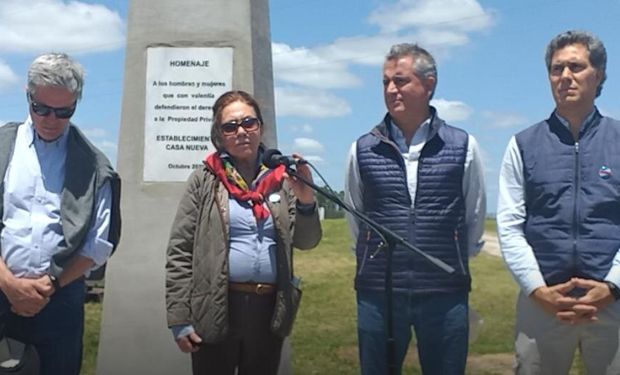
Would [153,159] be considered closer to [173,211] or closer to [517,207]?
[173,211]

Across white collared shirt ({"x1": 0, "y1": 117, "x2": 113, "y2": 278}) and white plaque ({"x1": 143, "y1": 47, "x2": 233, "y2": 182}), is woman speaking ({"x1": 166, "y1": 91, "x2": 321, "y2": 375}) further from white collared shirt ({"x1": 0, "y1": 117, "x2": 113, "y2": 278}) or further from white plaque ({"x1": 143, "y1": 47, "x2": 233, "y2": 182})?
white plaque ({"x1": 143, "y1": 47, "x2": 233, "y2": 182})

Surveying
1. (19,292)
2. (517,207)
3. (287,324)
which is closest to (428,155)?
(517,207)

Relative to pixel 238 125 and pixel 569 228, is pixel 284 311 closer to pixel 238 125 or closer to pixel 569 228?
pixel 238 125

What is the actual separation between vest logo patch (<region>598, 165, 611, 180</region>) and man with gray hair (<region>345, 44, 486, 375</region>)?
1.91 feet

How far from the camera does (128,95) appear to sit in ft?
17.4

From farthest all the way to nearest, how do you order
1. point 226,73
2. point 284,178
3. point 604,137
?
1. point 226,73
2. point 284,178
3. point 604,137

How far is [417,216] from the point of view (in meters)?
3.53

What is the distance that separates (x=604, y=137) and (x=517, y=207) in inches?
18.6

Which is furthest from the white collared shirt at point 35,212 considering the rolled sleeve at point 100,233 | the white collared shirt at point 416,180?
the white collared shirt at point 416,180

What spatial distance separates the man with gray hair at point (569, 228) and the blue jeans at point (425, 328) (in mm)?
277

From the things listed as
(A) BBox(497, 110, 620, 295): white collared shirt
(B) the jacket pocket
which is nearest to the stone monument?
(B) the jacket pocket

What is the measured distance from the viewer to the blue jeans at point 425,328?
3529mm

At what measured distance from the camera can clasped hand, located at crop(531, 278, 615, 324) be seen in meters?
3.21

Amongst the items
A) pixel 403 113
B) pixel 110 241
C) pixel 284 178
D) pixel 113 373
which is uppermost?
pixel 403 113
